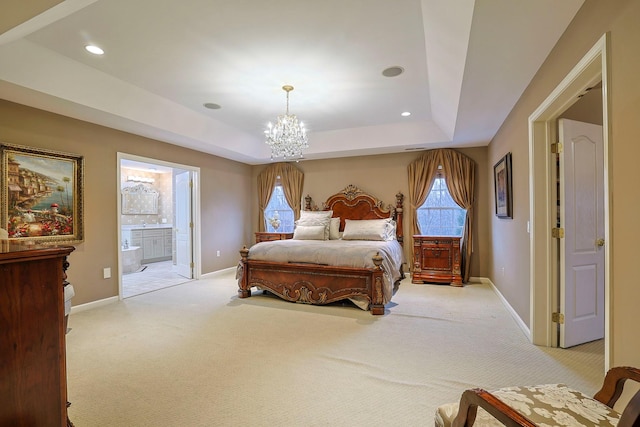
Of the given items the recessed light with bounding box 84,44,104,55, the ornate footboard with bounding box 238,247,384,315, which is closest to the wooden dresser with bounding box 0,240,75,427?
the recessed light with bounding box 84,44,104,55

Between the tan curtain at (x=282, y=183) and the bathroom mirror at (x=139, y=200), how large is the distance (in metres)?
3.51

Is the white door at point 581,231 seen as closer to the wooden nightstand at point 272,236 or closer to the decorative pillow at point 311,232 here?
the decorative pillow at point 311,232

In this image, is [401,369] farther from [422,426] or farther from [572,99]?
[572,99]

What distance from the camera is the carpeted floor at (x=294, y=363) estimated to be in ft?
5.98

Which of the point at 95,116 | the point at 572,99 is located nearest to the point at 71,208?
the point at 95,116

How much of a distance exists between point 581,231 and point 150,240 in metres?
8.50

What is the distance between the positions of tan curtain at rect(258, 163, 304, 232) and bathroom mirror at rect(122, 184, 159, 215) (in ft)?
11.5

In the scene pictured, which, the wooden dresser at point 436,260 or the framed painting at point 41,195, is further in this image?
the wooden dresser at point 436,260

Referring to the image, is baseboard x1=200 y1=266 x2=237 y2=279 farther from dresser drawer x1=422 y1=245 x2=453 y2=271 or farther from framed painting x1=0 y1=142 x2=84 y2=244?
dresser drawer x1=422 y1=245 x2=453 y2=271

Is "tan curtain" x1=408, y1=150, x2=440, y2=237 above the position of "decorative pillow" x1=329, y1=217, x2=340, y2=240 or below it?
above

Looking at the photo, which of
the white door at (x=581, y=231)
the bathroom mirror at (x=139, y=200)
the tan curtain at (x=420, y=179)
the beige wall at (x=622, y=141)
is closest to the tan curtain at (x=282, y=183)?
the tan curtain at (x=420, y=179)

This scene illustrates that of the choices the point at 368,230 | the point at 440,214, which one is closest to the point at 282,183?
the point at 368,230

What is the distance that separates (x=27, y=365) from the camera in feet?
3.92

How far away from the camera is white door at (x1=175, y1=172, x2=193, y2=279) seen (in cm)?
561
